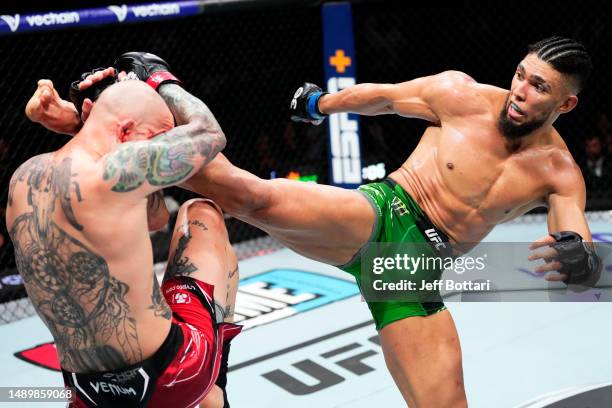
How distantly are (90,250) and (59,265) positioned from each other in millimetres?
88

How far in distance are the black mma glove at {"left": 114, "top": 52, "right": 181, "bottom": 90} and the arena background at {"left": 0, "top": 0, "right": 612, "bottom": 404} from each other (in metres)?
2.20

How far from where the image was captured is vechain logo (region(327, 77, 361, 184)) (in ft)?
16.5

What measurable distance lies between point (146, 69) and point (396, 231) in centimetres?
90

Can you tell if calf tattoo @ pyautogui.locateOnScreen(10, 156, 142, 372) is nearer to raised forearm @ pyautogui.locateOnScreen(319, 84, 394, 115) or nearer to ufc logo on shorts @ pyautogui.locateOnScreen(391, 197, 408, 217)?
ufc logo on shorts @ pyautogui.locateOnScreen(391, 197, 408, 217)

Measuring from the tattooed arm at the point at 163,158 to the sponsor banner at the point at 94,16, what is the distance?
2.41 metres

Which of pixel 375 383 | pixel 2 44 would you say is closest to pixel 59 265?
pixel 375 383

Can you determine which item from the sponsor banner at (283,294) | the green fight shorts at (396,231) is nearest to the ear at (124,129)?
the green fight shorts at (396,231)

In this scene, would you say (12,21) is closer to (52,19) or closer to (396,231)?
(52,19)

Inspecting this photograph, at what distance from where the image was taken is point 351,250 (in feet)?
7.61

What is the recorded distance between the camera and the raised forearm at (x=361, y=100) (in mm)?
2520

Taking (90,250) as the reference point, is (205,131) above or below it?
above

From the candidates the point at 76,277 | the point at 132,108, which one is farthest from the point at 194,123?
the point at 76,277

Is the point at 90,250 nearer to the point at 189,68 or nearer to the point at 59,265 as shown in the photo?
the point at 59,265

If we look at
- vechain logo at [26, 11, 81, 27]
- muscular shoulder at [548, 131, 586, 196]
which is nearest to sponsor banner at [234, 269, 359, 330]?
vechain logo at [26, 11, 81, 27]
